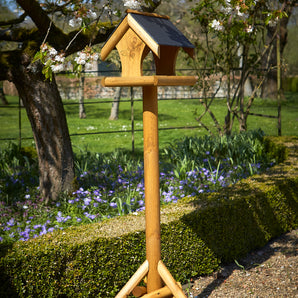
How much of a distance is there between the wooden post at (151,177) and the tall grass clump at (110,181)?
106cm

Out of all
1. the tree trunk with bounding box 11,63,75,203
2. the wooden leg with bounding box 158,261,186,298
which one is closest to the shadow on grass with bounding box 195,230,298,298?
the wooden leg with bounding box 158,261,186,298

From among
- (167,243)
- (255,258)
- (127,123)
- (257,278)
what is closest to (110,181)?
(167,243)

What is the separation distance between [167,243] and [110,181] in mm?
1860

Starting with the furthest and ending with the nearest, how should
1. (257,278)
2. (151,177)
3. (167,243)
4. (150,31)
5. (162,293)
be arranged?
(257,278) → (167,243) → (162,293) → (151,177) → (150,31)

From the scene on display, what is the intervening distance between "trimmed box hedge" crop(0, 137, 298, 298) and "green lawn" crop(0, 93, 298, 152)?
330cm

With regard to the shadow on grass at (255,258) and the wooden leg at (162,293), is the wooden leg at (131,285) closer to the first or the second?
the wooden leg at (162,293)

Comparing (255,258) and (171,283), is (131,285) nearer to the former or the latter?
(171,283)

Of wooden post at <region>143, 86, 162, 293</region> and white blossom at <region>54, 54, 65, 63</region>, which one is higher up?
white blossom at <region>54, 54, 65, 63</region>

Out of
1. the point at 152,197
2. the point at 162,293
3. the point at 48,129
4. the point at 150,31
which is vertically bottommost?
the point at 162,293

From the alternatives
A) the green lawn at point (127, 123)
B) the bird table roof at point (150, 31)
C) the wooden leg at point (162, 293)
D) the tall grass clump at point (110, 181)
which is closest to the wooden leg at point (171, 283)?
the wooden leg at point (162, 293)

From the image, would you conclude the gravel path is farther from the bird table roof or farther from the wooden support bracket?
the bird table roof

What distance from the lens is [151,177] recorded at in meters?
2.53

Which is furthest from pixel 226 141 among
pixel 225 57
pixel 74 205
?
pixel 74 205

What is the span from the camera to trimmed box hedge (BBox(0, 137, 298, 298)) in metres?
2.74
